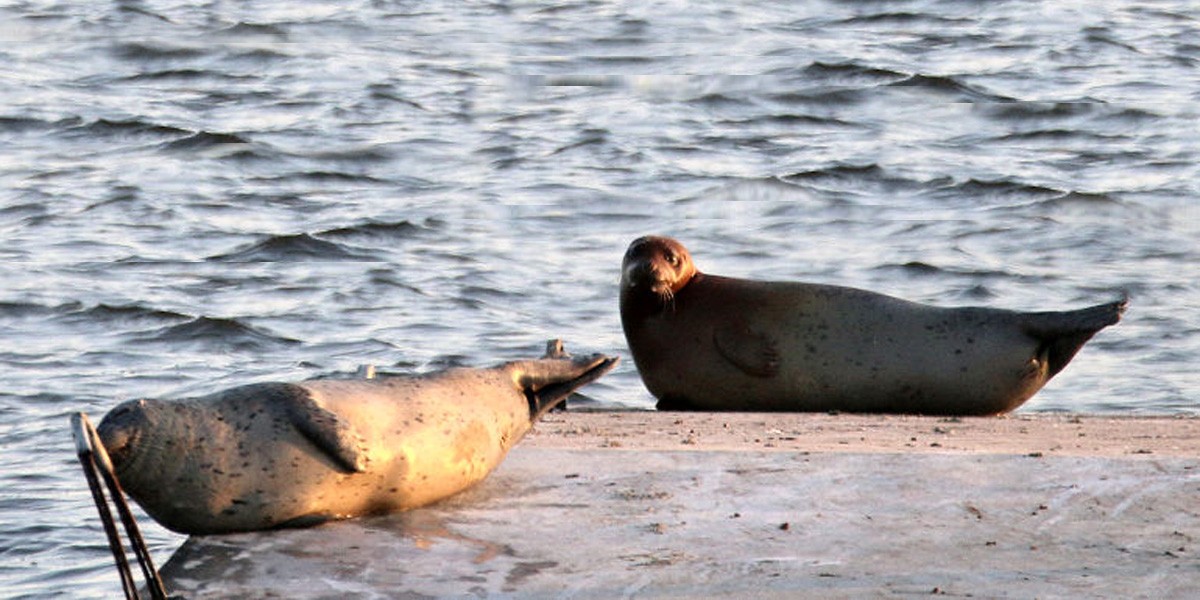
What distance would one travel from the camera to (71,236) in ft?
42.1

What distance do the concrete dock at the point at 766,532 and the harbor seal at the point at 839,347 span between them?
48.7 inches

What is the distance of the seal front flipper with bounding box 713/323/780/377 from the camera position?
7598 millimetres

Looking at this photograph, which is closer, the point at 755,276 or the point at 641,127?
the point at 755,276

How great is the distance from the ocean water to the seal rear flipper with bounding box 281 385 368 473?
5.90ft

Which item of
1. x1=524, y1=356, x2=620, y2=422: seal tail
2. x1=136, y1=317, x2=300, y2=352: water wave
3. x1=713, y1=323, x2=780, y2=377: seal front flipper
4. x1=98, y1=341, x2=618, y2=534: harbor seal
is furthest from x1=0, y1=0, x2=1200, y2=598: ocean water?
x1=713, y1=323, x2=780, y2=377: seal front flipper

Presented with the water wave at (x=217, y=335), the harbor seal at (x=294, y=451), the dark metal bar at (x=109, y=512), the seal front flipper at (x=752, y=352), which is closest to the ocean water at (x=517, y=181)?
the water wave at (x=217, y=335)

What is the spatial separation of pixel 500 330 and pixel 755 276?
65.0 inches

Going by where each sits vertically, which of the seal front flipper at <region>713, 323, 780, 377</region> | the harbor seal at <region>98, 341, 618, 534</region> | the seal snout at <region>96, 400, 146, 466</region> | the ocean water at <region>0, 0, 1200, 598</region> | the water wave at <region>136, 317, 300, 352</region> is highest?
the seal snout at <region>96, 400, 146, 466</region>

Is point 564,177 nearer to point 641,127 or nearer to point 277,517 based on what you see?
point 641,127

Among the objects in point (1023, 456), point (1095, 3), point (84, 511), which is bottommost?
point (1095, 3)

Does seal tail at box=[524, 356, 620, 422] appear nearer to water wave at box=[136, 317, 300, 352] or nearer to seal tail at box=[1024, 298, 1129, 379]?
seal tail at box=[1024, 298, 1129, 379]

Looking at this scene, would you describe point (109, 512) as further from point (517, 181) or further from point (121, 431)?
point (517, 181)

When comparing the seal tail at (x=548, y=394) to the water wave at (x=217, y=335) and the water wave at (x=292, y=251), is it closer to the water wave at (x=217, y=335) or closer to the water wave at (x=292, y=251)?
the water wave at (x=217, y=335)

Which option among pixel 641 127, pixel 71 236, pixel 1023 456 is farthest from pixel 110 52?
pixel 1023 456
